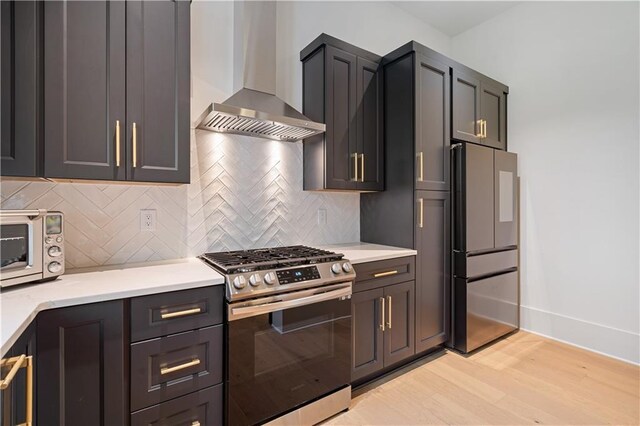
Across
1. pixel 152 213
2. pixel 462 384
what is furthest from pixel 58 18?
pixel 462 384

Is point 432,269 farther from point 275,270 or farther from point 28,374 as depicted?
point 28,374

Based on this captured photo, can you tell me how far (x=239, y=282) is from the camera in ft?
4.99

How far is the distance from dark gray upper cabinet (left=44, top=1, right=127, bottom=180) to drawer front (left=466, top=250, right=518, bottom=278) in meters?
2.57

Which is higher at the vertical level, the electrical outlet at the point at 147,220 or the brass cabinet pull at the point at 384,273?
the electrical outlet at the point at 147,220

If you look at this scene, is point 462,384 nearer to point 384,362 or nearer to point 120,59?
point 384,362

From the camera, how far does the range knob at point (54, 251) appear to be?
1408 millimetres

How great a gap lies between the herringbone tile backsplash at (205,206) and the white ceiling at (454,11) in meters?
2.11

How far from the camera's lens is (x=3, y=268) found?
1.24 meters

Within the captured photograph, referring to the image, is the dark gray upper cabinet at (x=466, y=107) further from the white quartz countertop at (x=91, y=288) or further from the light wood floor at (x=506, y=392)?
the white quartz countertop at (x=91, y=288)

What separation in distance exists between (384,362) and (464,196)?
57.0 inches

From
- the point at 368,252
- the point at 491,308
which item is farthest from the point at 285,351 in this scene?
the point at 491,308

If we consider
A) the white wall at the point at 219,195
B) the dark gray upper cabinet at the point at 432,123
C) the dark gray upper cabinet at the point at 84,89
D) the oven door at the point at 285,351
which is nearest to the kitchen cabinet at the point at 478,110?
the dark gray upper cabinet at the point at 432,123

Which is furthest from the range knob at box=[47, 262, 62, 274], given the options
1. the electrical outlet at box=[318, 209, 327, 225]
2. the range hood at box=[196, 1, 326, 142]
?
the electrical outlet at box=[318, 209, 327, 225]

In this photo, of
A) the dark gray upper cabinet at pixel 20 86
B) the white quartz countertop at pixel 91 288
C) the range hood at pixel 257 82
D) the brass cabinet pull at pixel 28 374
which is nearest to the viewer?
the brass cabinet pull at pixel 28 374
